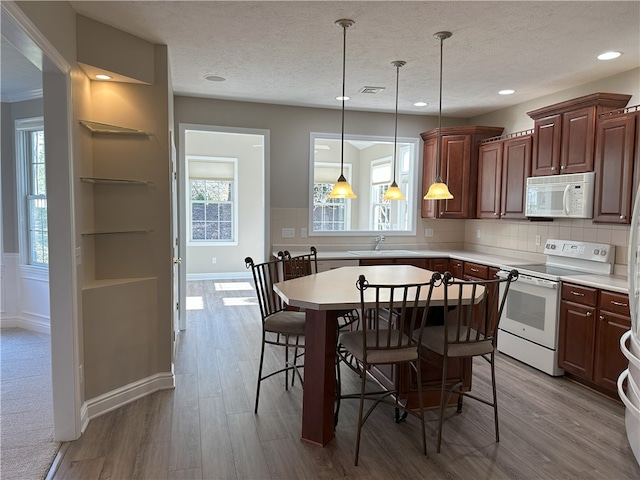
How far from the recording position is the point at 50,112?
256cm

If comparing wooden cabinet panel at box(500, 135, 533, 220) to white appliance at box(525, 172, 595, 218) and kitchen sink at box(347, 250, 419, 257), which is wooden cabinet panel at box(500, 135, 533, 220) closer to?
white appliance at box(525, 172, 595, 218)

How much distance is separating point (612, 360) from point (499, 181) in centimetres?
229

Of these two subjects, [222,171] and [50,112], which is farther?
[222,171]

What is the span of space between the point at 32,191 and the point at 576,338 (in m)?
5.69

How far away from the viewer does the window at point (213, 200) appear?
8.84 metres

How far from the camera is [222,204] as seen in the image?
903cm

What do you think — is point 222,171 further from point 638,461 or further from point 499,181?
point 638,461

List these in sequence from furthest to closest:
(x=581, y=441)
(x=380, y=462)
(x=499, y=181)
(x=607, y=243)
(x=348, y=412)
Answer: (x=499, y=181) < (x=607, y=243) < (x=348, y=412) < (x=581, y=441) < (x=380, y=462)

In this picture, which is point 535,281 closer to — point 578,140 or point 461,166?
point 578,140

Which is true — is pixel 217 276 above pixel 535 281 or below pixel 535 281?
below

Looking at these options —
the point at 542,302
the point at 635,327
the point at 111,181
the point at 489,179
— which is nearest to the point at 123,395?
the point at 111,181

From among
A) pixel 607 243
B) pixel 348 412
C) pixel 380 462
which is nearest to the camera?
pixel 380 462

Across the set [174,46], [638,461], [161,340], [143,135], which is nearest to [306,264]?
[161,340]

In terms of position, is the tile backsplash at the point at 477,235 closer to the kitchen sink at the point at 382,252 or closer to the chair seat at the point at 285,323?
the kitchen sink at the point at 382,252
